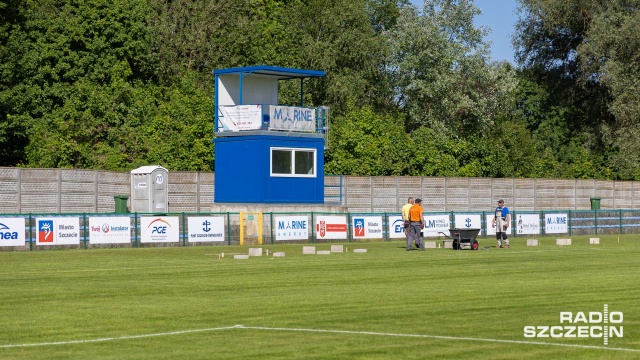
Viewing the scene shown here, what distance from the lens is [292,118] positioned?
53.8m

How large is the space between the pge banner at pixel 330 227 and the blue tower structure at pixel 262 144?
2.74 metres

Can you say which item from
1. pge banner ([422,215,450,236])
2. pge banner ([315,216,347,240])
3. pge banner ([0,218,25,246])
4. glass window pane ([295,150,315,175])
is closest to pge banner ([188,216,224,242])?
pge banner ([315,216,347,240])

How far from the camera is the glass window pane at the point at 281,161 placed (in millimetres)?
52656

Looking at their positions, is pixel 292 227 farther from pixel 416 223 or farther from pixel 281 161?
pixel 416 223

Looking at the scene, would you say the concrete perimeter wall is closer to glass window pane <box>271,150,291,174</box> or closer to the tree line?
glass window pane <box>271,150,291,174</box>

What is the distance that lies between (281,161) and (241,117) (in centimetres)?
286

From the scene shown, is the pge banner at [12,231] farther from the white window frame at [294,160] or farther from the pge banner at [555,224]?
the pge banner at [555,224]

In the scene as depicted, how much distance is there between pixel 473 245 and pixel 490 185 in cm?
1934

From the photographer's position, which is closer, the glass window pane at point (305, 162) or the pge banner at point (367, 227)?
the pge banner at point (367, 227)

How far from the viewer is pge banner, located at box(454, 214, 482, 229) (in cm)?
5562

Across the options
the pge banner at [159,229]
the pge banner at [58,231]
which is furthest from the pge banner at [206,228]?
the pge banner at [58,231]

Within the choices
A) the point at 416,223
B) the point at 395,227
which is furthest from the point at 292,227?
the point at 416,223

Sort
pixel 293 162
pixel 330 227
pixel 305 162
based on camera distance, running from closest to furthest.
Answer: pixel 330 227, pixel 293 162, pixel 305 162

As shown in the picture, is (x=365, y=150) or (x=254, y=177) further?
(x=365, y=150)
